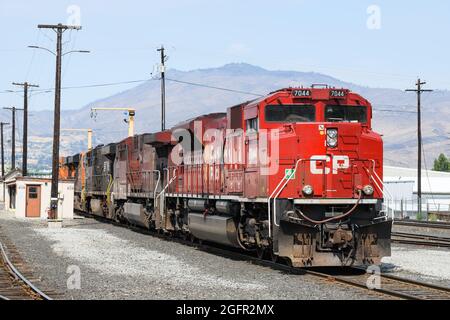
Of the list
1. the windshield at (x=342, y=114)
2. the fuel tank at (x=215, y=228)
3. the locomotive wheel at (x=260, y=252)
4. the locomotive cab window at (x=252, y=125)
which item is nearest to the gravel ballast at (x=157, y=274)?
the locomotive wheel at (x=260, y=252)

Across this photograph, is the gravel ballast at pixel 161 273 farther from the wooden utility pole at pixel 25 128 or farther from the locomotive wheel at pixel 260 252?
the wooden utility pole at pixel 25 128

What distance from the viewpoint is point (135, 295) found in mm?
12797

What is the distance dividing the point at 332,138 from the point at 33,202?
32855 mm

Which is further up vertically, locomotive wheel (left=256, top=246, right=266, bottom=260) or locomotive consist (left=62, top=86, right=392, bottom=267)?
locomotive consist (left=62, top=86, right=392, bottom=267)

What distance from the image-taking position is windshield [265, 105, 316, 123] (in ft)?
55.4

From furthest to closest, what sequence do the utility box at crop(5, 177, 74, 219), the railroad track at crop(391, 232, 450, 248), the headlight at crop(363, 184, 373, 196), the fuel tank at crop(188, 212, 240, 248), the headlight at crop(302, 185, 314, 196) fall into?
the utility box at crop(5, 177, 74, 219) < the railroad track at crop(391, 232, 450, 248) < the fuel tank at crop(188, 212, 240, 248) < the headlight at crop(363, 184, 373, 196) < the headlight at crop(302, 185, 314, 196)

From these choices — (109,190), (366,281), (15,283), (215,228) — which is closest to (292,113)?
(366,281)

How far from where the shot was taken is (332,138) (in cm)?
1625

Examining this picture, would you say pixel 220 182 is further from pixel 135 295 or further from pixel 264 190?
pixel 135 295

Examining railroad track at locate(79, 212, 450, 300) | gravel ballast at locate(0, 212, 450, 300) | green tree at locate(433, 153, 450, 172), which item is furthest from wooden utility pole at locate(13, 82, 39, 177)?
green tree at locate(433, 153, 450, 172)

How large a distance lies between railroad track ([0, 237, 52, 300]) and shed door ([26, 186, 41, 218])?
25948 mm

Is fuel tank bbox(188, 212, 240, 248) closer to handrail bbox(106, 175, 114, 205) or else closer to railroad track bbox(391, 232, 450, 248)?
railroad track bbox(391, 232, 450, 248)
